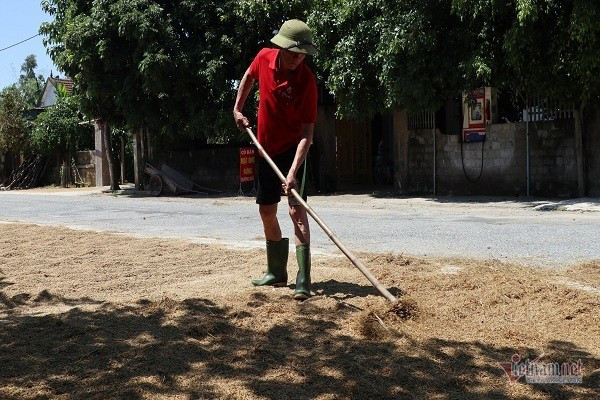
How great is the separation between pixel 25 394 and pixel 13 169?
107ft

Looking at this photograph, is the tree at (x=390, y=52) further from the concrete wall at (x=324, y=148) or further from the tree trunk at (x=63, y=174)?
the tree trunk at (x=63, y=174)

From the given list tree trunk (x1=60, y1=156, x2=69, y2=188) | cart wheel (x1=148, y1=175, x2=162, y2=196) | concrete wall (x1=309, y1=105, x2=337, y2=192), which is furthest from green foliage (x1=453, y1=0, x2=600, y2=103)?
tree trunk (x1=60, y1=156, x2=69, y2=188)

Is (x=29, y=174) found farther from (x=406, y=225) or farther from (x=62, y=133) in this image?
(x=406, y=225)

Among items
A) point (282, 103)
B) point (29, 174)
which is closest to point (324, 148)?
point (282, 103)

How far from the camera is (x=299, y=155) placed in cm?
486

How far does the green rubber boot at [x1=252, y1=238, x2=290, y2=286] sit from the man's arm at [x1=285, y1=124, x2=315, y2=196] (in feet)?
1.72

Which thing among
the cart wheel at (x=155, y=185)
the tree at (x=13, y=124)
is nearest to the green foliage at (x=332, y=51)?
the cart wheel at (x=155, y=185)

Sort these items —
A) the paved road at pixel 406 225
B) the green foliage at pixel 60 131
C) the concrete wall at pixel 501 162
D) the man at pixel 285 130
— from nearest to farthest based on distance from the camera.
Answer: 1. the man at pixel 285 130
2. the paved road at pixel 406 225
3. the concrete wall at pixel 501 162
4. the green foliage at pixel 60 131

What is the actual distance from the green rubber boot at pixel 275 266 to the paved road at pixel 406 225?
6.32 ft

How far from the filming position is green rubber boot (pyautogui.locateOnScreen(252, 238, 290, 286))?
5164 mm

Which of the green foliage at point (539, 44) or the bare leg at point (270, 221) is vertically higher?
the green foliage at point (539, 44)

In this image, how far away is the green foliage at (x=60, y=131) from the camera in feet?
98.7

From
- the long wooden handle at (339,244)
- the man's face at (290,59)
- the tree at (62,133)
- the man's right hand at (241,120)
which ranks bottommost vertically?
the long wooden handle at (339,244)

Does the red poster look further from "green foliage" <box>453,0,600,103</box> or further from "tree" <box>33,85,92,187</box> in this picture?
"tree" <box>33,85,92,187</box>
